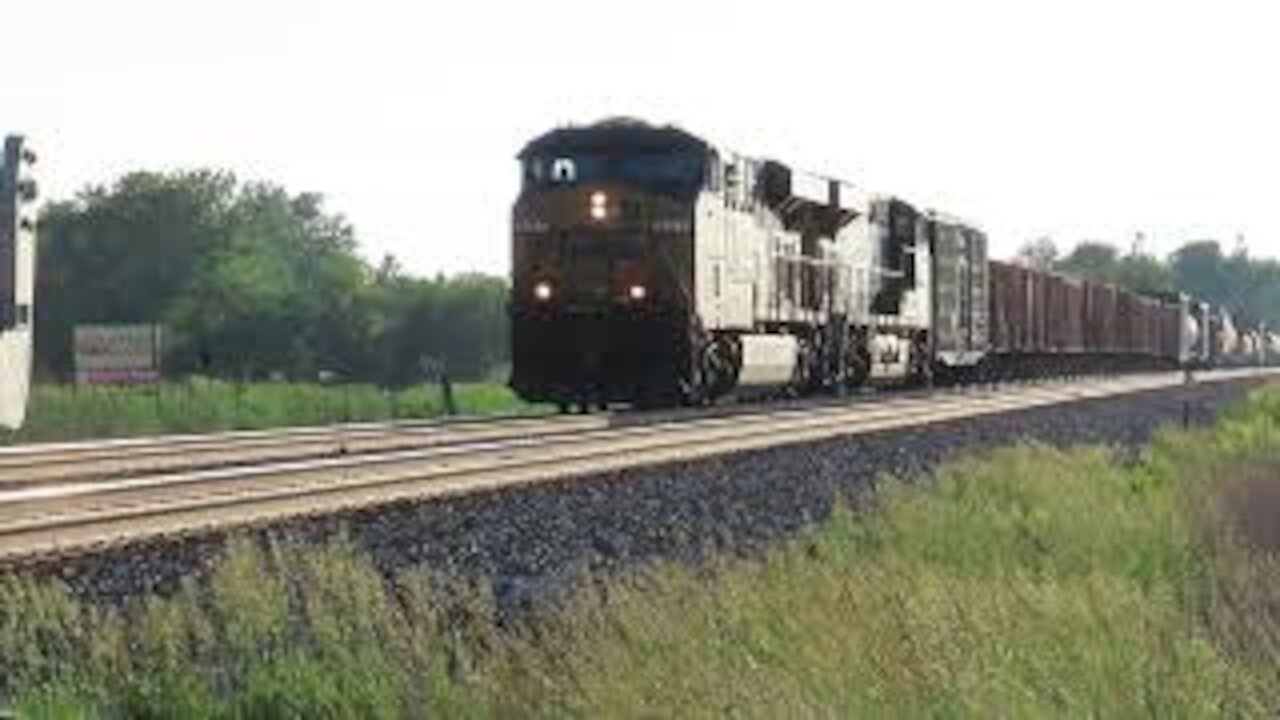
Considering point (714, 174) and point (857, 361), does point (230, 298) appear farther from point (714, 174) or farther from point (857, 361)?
point (714, 174)

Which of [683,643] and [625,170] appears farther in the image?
[625,170]

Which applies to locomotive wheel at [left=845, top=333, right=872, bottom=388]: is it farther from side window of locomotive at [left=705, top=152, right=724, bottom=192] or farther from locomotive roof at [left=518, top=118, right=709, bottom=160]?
locomotive roof at [left=518, top=118, right=709, bottom=160]

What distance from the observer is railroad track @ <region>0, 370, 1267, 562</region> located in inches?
484

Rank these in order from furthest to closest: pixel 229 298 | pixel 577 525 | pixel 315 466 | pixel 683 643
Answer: pixel 229 298 → pixel 315 466 → pixel 577 525 → pixel 683 643

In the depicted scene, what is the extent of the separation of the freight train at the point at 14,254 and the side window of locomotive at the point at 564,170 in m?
16.3

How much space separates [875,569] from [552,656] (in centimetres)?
262

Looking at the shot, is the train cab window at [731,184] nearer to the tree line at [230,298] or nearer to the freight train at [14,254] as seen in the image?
the freight train at [14,254]

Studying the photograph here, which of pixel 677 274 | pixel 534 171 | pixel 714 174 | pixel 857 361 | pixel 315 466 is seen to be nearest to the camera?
pixel 315 466

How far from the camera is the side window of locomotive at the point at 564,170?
28.7m

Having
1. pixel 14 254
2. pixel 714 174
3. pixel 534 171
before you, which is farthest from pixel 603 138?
pixel 14 254

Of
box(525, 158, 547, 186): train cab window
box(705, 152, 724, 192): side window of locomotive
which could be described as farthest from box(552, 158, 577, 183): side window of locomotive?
box(705, 152, 724, 192): side window of locomotive

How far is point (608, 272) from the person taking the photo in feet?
91.7

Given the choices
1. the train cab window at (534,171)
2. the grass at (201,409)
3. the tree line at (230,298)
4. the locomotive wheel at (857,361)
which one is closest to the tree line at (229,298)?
the tree line at (230,298)

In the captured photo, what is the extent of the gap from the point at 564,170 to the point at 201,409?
24.3 ft
